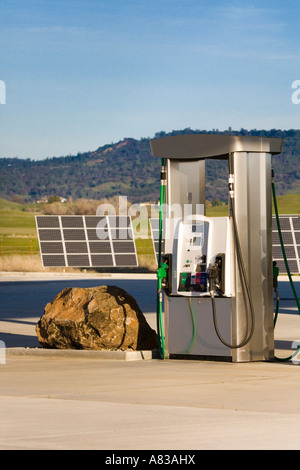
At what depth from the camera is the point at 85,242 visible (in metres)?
52.4

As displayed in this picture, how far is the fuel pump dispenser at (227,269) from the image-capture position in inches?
541

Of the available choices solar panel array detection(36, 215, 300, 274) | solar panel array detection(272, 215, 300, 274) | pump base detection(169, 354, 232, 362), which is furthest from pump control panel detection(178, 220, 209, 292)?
solar panel array detection(36, 215, 300, 274)

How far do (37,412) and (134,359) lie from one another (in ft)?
15.2

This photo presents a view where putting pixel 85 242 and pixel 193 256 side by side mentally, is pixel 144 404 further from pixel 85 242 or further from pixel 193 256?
pixel 85 242

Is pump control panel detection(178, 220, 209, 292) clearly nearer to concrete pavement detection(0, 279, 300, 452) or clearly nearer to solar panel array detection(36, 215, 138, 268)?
concrete pavement detection(0, 279, 300, 452)

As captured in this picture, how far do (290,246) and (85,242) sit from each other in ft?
34.3

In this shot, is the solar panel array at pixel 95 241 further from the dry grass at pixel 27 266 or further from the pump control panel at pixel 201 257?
the pump control panel at pixel 201 257

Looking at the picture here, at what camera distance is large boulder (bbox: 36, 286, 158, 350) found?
14.5 m

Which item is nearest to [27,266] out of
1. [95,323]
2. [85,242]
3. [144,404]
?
[85,242]

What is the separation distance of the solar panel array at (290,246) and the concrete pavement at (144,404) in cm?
3339

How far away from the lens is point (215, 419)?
9.34 m

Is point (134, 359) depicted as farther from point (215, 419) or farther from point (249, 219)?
point (215, 419)

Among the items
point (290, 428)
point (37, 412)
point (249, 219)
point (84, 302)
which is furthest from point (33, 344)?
point (290, 428)

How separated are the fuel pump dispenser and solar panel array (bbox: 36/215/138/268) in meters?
36.1
